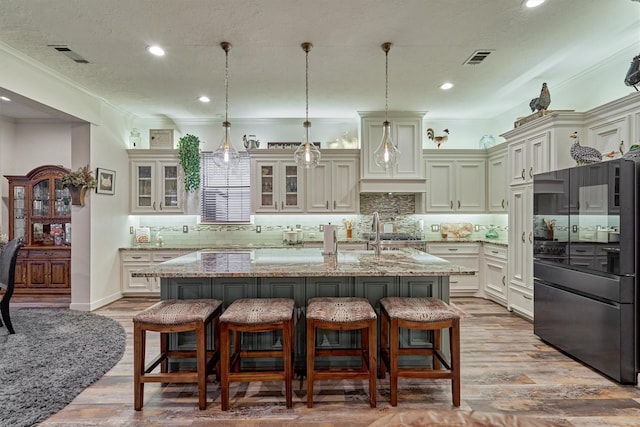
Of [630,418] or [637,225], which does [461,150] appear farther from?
[630,418]

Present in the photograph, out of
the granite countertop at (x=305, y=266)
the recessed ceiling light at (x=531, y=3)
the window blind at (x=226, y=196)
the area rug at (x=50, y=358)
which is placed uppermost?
the recessed ceiling light at (x=531, y=3)

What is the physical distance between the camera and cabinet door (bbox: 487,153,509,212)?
17.3 ft

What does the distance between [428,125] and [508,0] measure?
11.4 ft

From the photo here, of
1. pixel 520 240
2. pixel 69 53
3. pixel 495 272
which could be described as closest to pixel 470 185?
pixel 495 272

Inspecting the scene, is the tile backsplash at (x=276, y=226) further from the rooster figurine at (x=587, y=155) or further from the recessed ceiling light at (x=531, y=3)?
the recessed ceiling light at (x=531, y=3)

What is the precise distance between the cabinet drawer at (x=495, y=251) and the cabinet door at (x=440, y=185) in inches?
32.3

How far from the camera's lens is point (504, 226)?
18.6 ft

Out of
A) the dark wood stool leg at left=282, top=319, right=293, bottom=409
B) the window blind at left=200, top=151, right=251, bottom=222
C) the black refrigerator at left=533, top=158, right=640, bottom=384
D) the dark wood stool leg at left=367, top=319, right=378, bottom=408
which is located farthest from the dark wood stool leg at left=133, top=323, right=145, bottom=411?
the window blind at left=200, top=151, right=251, bottom=222

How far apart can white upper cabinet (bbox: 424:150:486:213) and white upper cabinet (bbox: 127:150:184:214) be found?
403 cm

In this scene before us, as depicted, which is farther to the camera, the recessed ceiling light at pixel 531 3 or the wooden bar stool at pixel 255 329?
the recessed ceiling light at pixel 531 3

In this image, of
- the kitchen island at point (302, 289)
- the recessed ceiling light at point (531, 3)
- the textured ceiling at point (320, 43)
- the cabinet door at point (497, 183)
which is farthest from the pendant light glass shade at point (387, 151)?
the cabinet door at point (497, 183)

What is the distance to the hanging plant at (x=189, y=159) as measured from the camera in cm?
557

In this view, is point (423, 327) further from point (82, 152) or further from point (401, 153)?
point (82, 152)

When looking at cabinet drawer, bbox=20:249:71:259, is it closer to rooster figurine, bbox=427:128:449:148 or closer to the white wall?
the white wall
